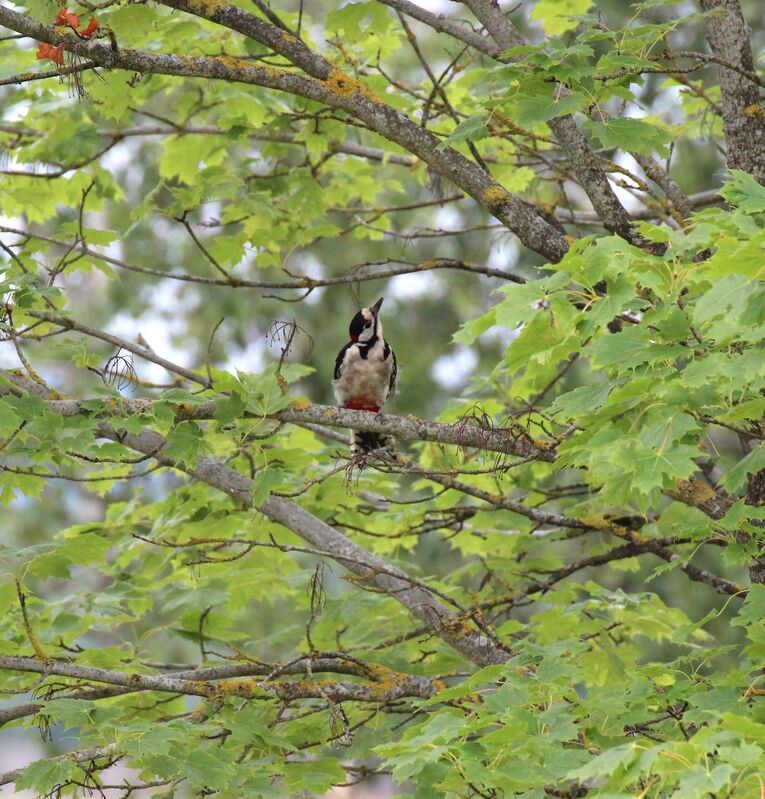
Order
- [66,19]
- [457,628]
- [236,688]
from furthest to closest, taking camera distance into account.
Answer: [457,628], [236,688], [66,19]

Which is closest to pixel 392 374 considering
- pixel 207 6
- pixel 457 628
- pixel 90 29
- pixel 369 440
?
pixel 369 440

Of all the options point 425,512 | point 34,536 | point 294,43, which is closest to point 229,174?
point 294,43

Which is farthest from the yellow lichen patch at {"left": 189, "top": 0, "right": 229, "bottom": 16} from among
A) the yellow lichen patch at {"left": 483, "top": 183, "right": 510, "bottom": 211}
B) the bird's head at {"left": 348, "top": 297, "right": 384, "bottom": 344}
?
the bird's head at {"left": 348, "top": 297, "right": 384, "bottom": 344}

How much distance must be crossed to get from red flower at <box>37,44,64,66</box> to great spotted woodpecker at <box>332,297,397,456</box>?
7.46 feet

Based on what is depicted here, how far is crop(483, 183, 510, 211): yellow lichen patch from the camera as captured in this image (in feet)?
12.5

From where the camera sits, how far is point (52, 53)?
10.9ft

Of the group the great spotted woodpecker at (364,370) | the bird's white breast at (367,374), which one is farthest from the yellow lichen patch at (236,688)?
the bird's white breast at (367,374)

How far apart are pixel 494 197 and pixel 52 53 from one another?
153cm

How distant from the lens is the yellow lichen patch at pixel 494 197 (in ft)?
12.5

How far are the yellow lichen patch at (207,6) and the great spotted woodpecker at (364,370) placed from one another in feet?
6.60

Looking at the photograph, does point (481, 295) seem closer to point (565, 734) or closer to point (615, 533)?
point (615, 533)

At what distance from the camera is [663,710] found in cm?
316

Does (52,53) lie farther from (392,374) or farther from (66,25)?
(392,374)

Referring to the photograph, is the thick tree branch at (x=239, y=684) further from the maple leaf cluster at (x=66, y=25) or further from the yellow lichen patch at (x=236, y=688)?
the maple leaf cluster at (x=66, y=25)
